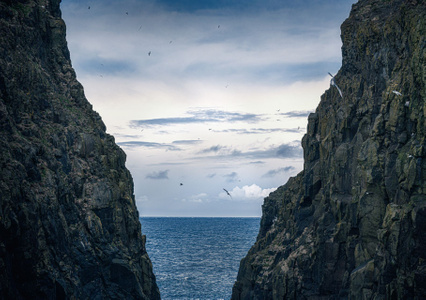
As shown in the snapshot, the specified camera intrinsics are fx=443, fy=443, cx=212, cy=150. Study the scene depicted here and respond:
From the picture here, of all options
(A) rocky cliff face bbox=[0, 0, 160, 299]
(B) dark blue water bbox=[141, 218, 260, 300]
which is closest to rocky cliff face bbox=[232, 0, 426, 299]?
(A) rocky cliff face bbox=[0, 0, 160, 299]

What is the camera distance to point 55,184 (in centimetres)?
3797

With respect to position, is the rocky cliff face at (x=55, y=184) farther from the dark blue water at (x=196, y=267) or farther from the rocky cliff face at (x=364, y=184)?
the dark blue water at (x=196, y=267)

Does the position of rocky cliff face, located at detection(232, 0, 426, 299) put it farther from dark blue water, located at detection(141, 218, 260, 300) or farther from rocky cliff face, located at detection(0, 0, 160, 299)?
dark blue water, located at detection(141, 218, 260, 300)

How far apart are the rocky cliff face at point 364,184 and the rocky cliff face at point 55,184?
18.1 meters

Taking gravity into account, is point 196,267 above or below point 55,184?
below

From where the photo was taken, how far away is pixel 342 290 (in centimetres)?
4272

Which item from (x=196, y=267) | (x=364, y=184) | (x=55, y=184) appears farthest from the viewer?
(x=196, y=267)

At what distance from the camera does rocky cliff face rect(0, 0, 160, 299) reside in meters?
31.6

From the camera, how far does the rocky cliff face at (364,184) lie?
112 feet

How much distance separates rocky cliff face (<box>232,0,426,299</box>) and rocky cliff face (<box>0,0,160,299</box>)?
1813 cm

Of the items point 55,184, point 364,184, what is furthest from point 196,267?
point 55,184

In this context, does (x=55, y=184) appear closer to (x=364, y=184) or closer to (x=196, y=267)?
(x=364, y=184)

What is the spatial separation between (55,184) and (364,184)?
27.6m

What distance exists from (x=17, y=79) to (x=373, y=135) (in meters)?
31.7
